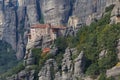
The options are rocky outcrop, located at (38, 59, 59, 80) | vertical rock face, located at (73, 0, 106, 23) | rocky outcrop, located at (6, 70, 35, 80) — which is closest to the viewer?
rocky outcrop, located at (38, 59, 59, 80)

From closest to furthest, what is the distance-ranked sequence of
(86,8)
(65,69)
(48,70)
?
(65,69) < (48,70) < (86,8)

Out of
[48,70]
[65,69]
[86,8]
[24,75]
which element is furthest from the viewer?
[86,8]

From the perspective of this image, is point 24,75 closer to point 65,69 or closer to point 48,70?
point 48,70

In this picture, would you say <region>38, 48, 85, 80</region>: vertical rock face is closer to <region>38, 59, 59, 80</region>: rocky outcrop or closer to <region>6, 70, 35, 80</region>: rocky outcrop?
<region>38, 59, 59, 80</region>: rocky outcrop

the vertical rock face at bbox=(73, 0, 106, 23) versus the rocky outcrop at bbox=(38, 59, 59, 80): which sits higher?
the vertical rock face at bbox=(73, 0, 106, 23)

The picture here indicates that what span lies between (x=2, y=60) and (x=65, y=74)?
80162mm

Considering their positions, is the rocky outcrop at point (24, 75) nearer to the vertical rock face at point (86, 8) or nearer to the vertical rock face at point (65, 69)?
the vertical rock face at point (65, 69)

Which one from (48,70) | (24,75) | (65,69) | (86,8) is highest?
(86,8)

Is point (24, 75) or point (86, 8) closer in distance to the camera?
point (24, 75)

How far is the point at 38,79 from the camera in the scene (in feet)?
414

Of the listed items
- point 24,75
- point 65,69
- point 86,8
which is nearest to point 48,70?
point 65,69

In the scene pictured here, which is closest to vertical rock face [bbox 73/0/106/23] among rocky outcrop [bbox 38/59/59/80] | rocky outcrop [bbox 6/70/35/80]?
rocky outcrop [bbox 6/70/35/80]

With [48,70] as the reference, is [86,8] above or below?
above

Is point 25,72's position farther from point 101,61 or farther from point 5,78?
point 101,61
